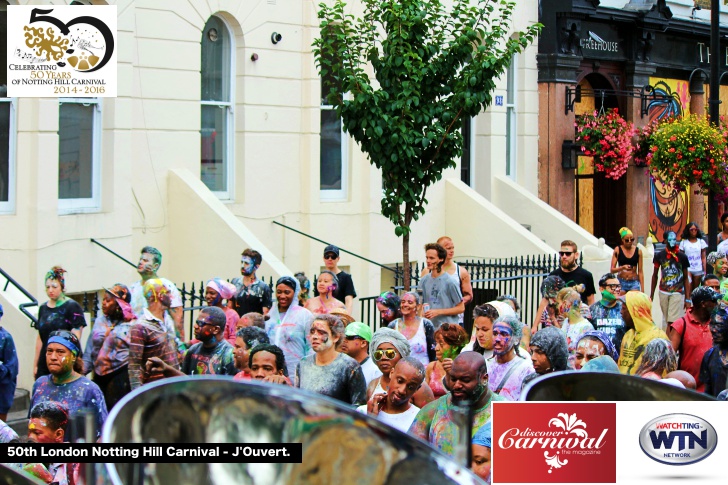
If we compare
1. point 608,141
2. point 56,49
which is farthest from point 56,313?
point 608,141

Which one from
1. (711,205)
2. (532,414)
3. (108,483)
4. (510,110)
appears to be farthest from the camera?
(510,110)

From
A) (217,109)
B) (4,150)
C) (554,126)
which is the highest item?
(554,126)

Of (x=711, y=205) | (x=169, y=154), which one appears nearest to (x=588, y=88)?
(x=711, y=205)

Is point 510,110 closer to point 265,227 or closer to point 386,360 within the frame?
point 265,227

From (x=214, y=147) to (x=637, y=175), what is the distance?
10800mm

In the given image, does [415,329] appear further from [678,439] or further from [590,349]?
[678,439]

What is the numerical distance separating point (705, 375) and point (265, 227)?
31.3 ft

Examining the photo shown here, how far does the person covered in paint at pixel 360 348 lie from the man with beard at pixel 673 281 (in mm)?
8988

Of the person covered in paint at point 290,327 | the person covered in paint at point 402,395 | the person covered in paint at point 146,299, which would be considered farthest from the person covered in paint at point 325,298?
the person covered in paint at point 402,395

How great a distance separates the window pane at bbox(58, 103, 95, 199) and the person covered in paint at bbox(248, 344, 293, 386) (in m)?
7.94

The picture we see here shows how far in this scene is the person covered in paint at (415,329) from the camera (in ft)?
31.7

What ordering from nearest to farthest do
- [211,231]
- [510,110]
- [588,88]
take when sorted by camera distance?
[211,231]
[510,110]
[588,88]

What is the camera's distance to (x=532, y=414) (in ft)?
15.0

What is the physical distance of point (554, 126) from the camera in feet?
75.8
